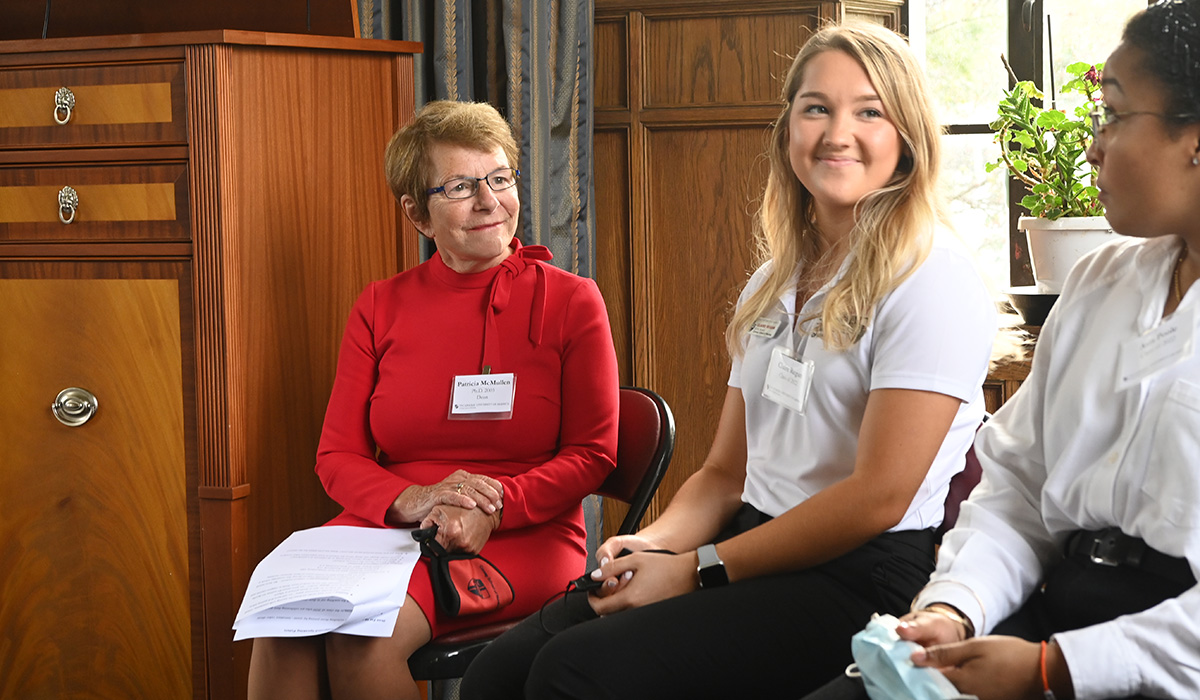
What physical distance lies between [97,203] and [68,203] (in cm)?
6

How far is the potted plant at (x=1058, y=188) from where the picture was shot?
215cm

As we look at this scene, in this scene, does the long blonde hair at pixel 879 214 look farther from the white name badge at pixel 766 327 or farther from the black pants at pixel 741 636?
the black pants at pixel 741 636

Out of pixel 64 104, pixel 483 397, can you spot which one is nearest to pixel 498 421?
pixel 483 397

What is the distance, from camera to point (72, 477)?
2.23 metres

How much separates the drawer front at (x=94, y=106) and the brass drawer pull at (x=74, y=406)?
540mm

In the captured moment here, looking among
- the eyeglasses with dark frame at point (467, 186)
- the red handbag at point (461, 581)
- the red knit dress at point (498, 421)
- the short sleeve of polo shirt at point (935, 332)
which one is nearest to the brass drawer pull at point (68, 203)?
the red knit dress at point (498, 421)

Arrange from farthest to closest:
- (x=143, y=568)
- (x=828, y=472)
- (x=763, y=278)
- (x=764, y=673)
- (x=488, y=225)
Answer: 1. (x=143, y=568)
2. (x=488, y=225)
3. (x=763, y=278)
4. (x=828, y=472)
5. (x=764, y=673)

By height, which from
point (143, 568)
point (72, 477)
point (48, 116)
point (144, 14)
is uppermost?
point (144, 14)

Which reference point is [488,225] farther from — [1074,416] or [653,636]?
[1074,416]

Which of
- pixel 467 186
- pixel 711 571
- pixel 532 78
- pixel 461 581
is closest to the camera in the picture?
pixel 711 571

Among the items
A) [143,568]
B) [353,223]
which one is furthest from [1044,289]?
[143,568]

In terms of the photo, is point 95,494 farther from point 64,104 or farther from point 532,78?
point 532,78

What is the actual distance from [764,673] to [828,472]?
1.07 ft

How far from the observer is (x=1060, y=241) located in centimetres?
217
